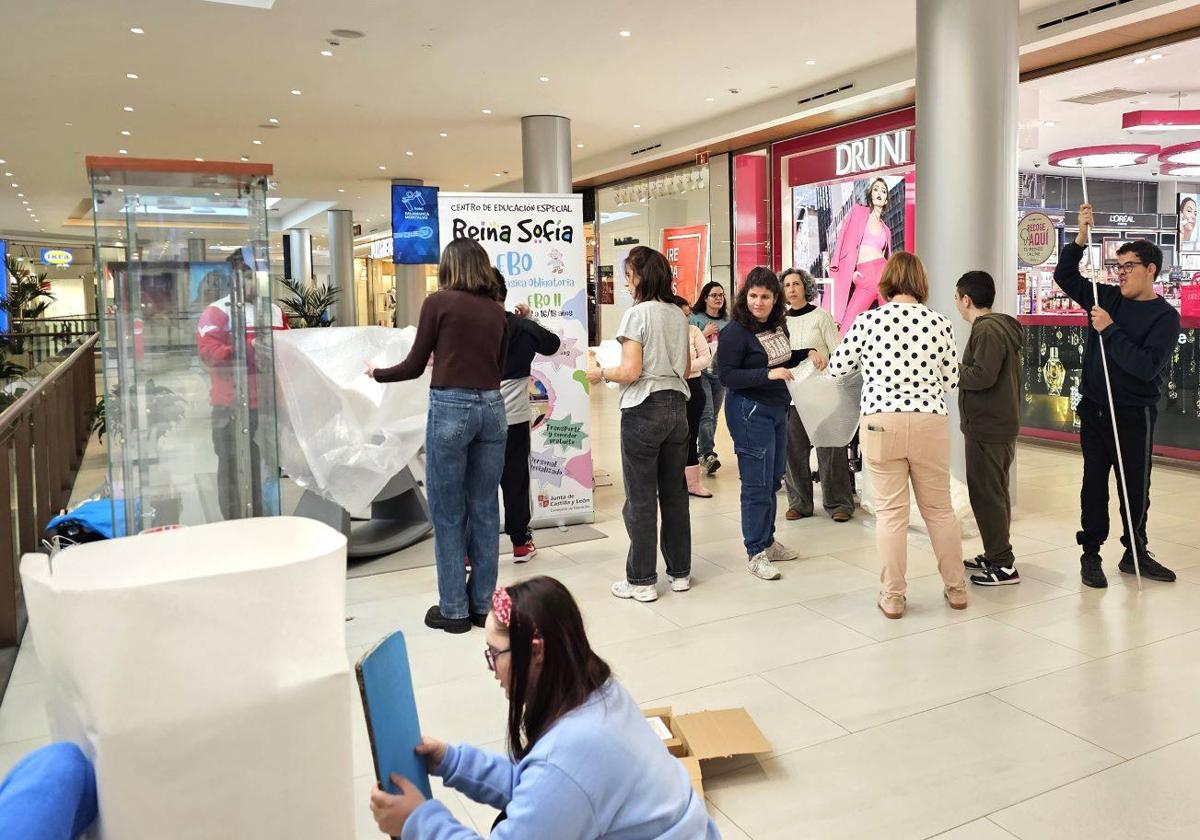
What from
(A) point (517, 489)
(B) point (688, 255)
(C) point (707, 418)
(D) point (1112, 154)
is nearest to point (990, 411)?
(A) point (517, 489)

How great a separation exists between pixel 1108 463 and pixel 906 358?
1303mm

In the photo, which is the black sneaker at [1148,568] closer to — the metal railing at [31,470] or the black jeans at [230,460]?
the black jeans at [230,460]

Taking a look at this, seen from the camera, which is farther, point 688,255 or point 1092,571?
point 688,255

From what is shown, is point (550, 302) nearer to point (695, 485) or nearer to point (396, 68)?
point (695, 485)

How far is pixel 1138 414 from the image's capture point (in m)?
4.35

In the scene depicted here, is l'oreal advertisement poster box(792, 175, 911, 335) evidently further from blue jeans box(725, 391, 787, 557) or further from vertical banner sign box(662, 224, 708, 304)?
blue jeans box(725, 391, 787, 557)

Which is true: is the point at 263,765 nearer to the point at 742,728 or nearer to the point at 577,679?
the point at 577,679

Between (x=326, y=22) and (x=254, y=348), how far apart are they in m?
5.08

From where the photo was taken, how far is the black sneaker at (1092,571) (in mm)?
4352

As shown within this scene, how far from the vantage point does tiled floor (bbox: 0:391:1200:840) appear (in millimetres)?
2537

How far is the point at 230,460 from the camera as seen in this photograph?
3398 millimetres

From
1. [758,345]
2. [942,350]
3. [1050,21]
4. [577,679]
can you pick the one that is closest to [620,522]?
[758,345]

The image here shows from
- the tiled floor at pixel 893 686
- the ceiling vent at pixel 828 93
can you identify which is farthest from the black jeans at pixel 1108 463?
the ceiling vent at pixel 828 93

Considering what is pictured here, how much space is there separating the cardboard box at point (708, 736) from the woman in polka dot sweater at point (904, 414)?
140cm
